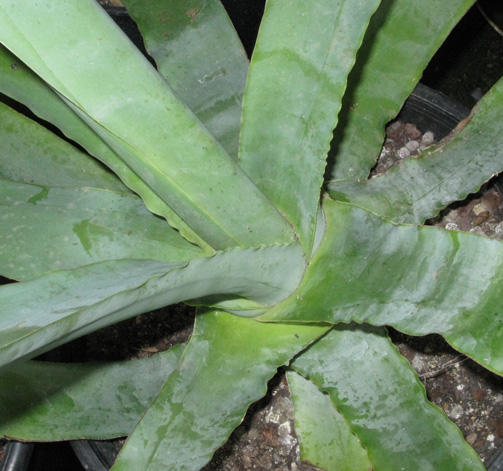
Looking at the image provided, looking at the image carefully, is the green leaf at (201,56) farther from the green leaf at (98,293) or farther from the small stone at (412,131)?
the small stone at (412,131)

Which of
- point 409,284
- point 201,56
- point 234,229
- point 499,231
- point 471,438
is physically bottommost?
point 471,438

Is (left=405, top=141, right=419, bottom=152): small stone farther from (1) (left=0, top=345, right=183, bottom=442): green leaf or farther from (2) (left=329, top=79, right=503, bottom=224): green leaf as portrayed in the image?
(1) (left=0, top=345, right=183, bottom=442): green leaf

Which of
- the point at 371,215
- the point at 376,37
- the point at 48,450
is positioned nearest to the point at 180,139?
the point at 371,215

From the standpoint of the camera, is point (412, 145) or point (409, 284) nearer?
point (409, 284)

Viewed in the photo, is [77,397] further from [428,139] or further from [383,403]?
[428,139]

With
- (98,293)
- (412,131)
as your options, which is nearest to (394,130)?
(412,131)

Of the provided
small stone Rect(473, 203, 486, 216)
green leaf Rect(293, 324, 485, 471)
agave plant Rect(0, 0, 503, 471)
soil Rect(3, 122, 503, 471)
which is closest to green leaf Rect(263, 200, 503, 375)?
agave plant Rect(0, 0, 503, 471)

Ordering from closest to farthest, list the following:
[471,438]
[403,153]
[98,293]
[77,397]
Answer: [98,293] → [77,397] → [471,438] → [403,153]
